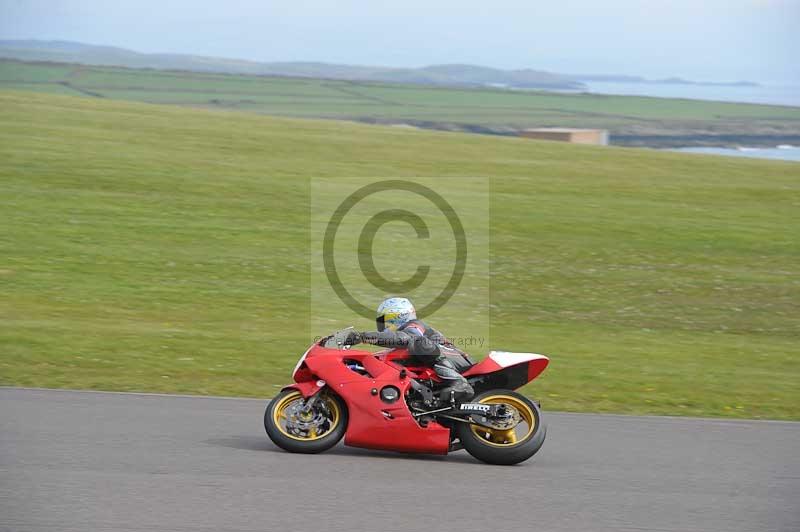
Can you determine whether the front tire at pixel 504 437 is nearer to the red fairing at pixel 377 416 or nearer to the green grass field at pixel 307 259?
the red fairing at pixel 377 416

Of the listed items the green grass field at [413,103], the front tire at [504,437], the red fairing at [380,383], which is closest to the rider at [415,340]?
the red fairing at [380,383]

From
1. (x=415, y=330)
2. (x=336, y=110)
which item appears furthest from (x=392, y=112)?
(x=415, y=330)

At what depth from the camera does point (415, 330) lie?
9.23 m

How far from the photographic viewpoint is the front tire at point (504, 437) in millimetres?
8945

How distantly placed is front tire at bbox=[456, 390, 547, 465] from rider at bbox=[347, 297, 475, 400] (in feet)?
0.74

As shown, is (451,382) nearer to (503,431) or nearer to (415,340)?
(415,340)

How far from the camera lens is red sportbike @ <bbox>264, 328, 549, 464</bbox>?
905 centimetres

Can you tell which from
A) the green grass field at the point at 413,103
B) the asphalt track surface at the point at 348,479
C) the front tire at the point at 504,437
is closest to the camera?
the asphalt track surface at the point at 348,479

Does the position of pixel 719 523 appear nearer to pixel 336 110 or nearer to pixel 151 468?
pixel 151 468

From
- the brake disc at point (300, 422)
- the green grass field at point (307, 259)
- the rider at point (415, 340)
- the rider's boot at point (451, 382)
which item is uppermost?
the rider at point (415, 340)

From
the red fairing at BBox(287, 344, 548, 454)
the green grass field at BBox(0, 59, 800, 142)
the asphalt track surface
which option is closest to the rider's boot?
the red fairing at BBox(287, 344, 548, 454)

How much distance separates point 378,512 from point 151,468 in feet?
6.47

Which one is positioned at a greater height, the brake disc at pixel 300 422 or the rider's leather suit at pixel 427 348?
the rider's leather suit at pixel 427 348

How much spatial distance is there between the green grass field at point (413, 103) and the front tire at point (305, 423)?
7773 centimetres
